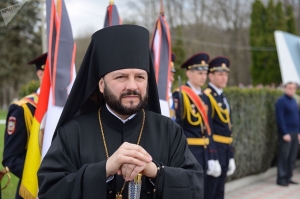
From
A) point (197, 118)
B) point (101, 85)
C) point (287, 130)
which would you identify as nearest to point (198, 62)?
point (197, 118)

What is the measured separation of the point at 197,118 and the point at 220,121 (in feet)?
1.92

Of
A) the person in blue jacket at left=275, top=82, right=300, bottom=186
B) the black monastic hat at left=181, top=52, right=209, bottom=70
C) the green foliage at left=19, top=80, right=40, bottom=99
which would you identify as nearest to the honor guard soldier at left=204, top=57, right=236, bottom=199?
the black monastic hat at left=181, top=52, right=209, bottom=70

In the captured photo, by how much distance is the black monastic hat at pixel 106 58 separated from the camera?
2.29 meters

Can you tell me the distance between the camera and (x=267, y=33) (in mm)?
28531

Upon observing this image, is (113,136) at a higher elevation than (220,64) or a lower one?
lower

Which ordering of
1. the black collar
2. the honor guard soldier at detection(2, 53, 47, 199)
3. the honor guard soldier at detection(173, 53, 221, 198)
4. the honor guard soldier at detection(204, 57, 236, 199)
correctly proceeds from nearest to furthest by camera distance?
the black collar → the honor guard soldier at detection(2, 53, 47, 199) → the honor guard soldier at detection(173, 53, 221, 198) → the honor guard soldier at detection(204, 57, 236, 199)

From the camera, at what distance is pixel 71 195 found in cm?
209

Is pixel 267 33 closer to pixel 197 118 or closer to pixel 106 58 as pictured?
pixel 197 118

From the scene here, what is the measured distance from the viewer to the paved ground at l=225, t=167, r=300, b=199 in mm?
7039

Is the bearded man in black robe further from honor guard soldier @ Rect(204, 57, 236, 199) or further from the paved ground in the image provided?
the paved ground

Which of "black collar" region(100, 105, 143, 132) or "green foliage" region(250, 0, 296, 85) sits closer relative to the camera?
"black collar" region(100, 105, 143, 132)

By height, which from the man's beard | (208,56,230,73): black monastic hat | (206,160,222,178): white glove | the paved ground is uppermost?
(208,56,230,73): black monastic hat

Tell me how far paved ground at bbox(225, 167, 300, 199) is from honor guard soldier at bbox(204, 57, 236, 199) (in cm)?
164

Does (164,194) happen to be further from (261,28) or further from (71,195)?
(261,28)
